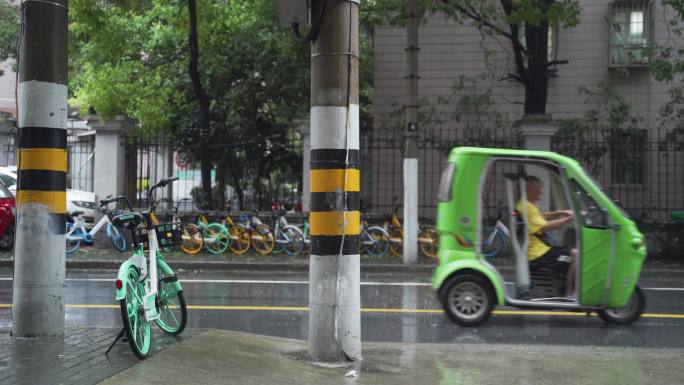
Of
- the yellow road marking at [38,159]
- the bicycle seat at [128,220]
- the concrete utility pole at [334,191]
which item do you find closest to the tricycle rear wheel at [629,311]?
the concrete utility pole at [334,191]

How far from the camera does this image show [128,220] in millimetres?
5797

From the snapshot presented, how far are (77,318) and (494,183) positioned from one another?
13211 mm

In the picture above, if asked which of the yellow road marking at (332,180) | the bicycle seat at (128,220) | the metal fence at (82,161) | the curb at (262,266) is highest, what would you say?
the metal fence at (82,161)

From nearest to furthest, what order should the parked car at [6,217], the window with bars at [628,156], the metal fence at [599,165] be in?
the parked car at [6,217] < the window with bars at [628,156] < the metal fence at [599,165]

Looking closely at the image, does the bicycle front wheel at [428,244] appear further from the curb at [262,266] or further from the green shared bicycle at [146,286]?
the green shared bicycle at [146,286]

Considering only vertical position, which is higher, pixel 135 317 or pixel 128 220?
pixel 128 220

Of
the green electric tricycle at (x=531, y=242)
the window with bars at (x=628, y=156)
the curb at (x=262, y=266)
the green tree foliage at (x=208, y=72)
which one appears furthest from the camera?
the green tree foliage at (x=208, y=72)

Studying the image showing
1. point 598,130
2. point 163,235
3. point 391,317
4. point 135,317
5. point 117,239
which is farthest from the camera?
point 598,130

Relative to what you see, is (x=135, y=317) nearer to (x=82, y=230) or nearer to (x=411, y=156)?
(x=411, y=156)

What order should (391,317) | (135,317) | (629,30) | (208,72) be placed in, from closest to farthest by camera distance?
(135,317) < (391,317) < (629,30) < (208,72)

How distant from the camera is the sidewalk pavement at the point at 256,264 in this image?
44.4 ft

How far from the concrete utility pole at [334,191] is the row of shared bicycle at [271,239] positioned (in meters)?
9.64

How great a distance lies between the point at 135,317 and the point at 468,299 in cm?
399

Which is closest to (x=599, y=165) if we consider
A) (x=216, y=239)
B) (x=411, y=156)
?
(x=411, y=156)
